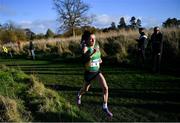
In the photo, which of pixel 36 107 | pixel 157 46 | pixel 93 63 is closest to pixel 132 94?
pixel 93 63

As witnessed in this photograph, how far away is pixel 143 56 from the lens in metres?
16.0

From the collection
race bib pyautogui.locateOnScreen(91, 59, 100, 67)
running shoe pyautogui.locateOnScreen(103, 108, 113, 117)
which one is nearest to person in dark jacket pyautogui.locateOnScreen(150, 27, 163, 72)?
race bib pyautogui.locateOnScreen(91, 59, 100, 67)

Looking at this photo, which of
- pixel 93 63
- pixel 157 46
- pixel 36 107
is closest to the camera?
pixel 93 63

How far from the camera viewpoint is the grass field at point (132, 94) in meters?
7.82

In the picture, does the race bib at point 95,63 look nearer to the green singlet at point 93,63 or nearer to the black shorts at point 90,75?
the green singlet at point 93,63

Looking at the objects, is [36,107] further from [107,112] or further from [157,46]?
[157,46]

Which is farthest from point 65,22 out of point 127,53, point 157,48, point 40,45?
point 157,48

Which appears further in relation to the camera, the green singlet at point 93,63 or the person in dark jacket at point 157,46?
the person in dark jacket at point 157,46

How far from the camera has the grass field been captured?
7816mm

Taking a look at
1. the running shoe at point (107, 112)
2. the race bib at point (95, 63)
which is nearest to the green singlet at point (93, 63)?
the race bib at point (95, 63)

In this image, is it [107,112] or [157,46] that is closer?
[107,112]

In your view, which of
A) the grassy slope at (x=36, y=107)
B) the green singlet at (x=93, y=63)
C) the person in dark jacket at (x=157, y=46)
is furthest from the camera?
the person in dark jacket at (x=157, y=46)

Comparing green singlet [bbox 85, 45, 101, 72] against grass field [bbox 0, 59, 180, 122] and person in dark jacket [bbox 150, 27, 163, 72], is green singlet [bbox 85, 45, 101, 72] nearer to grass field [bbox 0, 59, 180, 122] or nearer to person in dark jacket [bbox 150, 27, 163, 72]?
grass field [bbox 0, 59, 180, 122]

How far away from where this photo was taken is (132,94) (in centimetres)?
981
